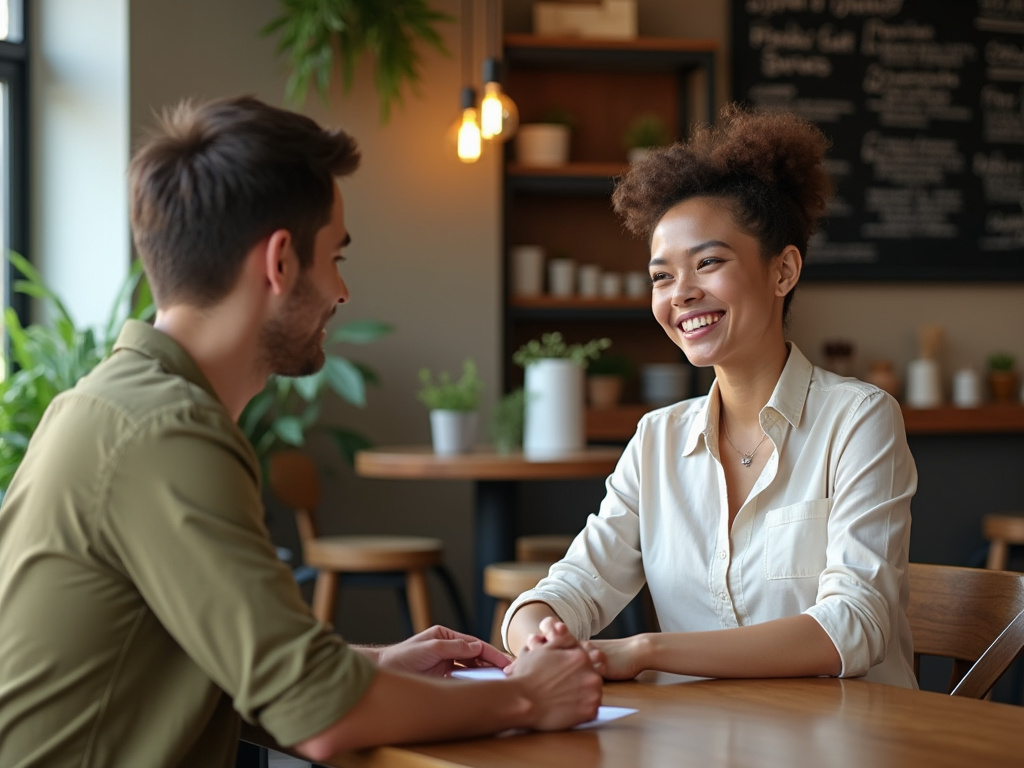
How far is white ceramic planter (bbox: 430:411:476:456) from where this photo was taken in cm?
385

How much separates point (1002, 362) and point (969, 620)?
389 centimetres

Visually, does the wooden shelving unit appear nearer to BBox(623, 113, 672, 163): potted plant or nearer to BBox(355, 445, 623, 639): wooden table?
BBox(623, 113, 672, 163): potted plant

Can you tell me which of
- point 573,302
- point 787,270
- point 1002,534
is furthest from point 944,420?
point 787,270

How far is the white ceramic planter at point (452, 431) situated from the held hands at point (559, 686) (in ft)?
8.56

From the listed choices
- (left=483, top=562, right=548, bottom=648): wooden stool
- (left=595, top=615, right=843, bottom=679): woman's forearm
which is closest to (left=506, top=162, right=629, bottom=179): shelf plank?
(left=483, top=562, right=548, bottom=648): wooden stool

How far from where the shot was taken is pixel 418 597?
13.0ft

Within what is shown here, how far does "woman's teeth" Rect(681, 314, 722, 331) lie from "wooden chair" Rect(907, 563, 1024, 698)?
18.4 inches

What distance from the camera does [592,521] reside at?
1897mm

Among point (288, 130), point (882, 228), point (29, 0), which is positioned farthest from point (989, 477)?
point (288, 130)

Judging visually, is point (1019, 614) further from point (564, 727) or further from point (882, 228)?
point (882, 228)

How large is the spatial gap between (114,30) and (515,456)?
7.54 feet

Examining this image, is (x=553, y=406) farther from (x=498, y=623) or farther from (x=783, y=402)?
(x=783, y=402)

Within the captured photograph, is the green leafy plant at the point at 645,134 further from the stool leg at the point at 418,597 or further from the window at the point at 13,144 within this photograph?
the window at the point at 13,144

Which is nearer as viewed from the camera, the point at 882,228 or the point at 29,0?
the point at 29,0
